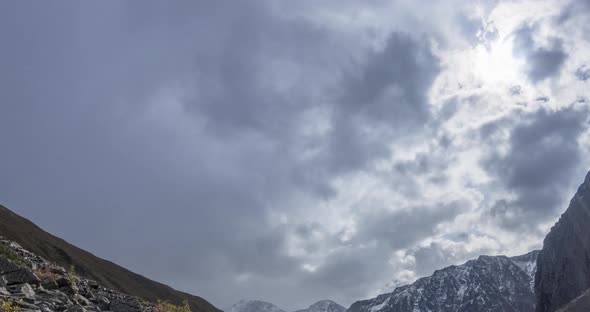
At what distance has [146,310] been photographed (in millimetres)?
29094

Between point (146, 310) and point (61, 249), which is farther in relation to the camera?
point (61, 249)

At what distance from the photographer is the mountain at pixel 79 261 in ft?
386

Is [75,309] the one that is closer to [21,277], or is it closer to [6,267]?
[21,277]

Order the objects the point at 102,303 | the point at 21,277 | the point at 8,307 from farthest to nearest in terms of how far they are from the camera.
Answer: the point at 102,303 → the point at 21,277 → the point at 8,307

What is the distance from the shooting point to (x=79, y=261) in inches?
5241

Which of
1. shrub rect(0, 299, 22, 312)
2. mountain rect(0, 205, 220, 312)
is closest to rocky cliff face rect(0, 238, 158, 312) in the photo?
shrub rect(0, 299, 22, 312)

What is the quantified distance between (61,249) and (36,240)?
717cm

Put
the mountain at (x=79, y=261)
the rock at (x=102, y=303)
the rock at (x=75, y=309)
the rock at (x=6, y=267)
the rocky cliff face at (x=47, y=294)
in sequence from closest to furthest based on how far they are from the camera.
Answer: the rocky cliff face at (x=47, y=294) < the rock at (x=75, y=309) < the rock at (x=6, y=267) < the rock at (x=102, y=303) < the mountain at (x=79, y=261)

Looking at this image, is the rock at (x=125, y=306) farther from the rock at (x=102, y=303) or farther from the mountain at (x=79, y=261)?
the mountain at (x=79, y=261)

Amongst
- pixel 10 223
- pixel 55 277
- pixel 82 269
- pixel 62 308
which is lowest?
pixel 62 308

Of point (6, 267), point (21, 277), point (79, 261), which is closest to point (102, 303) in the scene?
point (21, 277)

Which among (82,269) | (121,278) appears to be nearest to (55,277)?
(82,269)

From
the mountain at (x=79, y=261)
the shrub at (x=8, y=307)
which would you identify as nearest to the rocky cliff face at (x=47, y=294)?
the shrub at (x=8, y=307)

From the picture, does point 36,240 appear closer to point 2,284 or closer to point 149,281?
point 149,281
